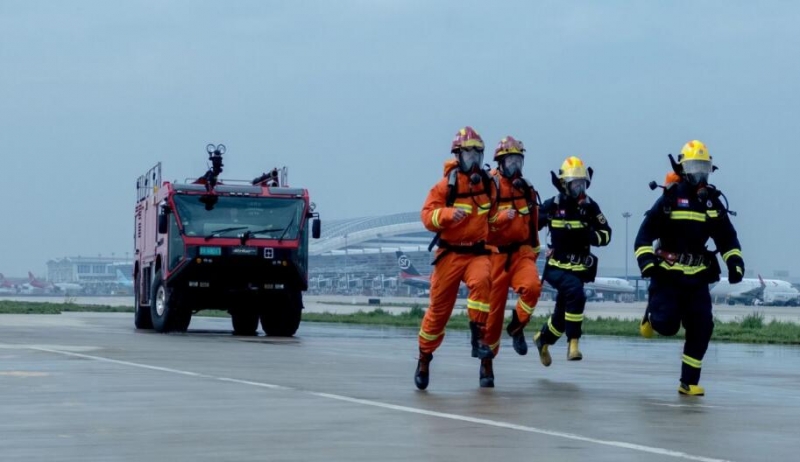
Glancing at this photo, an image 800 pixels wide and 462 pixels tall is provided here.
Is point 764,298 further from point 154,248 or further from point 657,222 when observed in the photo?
point 657,222

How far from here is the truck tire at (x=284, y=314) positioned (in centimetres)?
2445

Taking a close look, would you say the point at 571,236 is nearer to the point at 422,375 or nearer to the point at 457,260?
the point at 457,260

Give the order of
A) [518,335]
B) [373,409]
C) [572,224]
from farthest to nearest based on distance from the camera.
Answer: [572,224]
[518,335]
[373,409]

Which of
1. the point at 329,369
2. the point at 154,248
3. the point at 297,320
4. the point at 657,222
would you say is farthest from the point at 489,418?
the point at 154,248

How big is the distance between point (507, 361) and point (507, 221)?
3913mm

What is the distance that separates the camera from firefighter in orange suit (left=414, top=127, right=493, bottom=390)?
37.2 ft

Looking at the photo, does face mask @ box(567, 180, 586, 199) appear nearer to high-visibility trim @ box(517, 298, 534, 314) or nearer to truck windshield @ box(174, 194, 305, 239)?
high-visibility trim @ box(517, 298, 534, 314)

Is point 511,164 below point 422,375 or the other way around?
the other way around

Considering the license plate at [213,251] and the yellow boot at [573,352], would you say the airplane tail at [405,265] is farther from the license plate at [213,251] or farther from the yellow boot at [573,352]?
the yellow boot at [573,352]

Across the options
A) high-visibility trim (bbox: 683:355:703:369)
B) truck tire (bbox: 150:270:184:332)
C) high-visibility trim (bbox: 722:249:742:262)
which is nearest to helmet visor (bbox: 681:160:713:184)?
high-visibility trim (bbox: 722:249:742:262)

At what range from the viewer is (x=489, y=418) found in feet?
28.8

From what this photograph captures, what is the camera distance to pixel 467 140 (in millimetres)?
11508

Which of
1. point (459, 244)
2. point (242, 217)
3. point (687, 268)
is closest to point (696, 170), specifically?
point (687, 268)

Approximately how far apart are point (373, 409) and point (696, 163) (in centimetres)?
359
